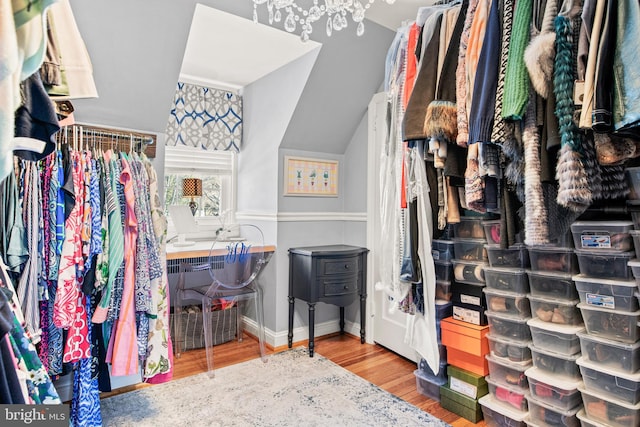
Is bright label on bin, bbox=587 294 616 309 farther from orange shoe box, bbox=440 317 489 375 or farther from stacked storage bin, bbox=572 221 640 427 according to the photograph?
orange shoe box, bbox=440 317 489 375

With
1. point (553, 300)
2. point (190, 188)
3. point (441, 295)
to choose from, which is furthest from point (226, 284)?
point (553, 300)

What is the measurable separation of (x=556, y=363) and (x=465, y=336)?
0.42 meters

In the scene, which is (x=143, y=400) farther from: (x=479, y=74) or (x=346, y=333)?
(x=479, y=74)

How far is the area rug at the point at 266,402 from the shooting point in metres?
2.01

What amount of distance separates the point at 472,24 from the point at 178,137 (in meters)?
2.48

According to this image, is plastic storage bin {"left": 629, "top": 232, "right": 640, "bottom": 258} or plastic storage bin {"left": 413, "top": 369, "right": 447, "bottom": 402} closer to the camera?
plastic storage bin {"left": 629, "top": 232, "right": 640, "bottom": 258}

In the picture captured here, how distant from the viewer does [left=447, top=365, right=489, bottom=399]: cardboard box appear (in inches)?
78.5

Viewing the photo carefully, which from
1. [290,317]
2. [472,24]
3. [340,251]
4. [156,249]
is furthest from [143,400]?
[472,24]

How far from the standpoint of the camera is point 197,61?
2979 millimetres

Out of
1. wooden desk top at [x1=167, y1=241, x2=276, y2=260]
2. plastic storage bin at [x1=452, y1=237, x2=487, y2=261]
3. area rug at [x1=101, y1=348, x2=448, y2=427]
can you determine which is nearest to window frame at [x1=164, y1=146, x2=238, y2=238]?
wooden desk top at [x1=167, y1=241, x2=276, y2=260]

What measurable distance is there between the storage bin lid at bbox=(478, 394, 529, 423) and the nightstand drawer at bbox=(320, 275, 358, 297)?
1.22 m

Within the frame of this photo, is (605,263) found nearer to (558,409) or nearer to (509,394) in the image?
(558,409)

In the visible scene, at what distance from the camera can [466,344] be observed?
2021mm

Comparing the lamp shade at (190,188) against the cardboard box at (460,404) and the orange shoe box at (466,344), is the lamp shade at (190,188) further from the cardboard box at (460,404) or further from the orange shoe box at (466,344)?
the cardboard box at (460,404)
